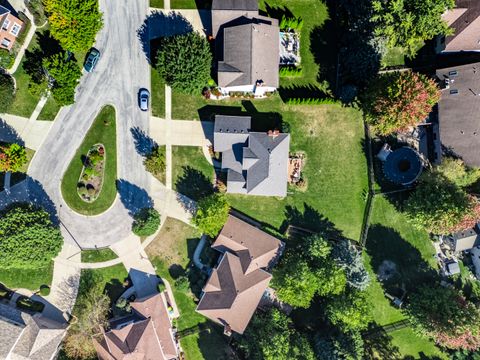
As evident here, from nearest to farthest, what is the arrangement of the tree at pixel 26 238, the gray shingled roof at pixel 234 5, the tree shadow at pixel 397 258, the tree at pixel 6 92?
1. the tree at pixel 26 238
2. the gray shingled roof at pixel 234 5
3. the tree at pixel 6 92
4. the tree shadow at pixel 397 258

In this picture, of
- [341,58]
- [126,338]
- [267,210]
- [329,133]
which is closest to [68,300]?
[126,338]

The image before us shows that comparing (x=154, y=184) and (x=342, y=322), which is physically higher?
(x=154, y=184)

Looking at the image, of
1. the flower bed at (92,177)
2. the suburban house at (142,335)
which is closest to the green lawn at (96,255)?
the flower bed at (92,177)

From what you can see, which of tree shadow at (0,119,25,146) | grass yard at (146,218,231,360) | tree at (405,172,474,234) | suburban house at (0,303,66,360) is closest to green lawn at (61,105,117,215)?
tree shadow at (0,119,25,146)

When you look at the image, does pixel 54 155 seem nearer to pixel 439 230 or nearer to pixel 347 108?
pixel 347 108

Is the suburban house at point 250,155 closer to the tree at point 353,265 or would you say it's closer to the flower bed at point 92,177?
the tree at point 353,265

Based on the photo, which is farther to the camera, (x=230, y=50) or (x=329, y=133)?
(x=329, y=133)

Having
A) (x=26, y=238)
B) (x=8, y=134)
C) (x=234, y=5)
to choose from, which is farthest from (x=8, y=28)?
(x=234, y=5)
